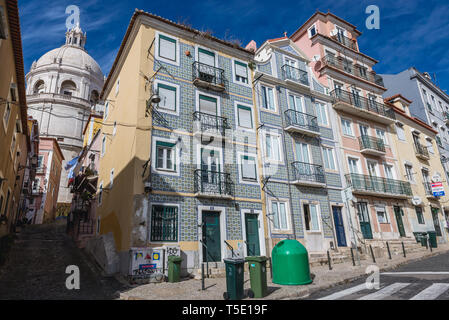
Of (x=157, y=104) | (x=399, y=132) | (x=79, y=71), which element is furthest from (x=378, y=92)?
(x=79, y=71)

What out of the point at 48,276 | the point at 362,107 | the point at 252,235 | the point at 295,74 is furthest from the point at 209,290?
the point at 362,107

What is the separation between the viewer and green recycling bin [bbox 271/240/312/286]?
9.27 meters

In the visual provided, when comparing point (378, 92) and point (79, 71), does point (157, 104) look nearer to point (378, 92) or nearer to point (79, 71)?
point (378, 92)

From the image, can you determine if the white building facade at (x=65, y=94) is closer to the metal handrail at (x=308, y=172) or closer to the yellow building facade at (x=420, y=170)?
the metal handrail at (x=308, y=172)

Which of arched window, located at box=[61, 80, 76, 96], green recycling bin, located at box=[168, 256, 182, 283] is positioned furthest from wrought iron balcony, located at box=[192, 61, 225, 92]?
arched window, located at box=[61, 80, 76, 96]

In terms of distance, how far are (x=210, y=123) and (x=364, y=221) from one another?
1221cm

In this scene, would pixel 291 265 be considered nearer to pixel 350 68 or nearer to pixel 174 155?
pixel 174 155

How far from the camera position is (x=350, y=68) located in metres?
24.4

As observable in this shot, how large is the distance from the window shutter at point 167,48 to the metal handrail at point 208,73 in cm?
128

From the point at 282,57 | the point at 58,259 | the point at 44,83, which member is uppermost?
the point at 44,83

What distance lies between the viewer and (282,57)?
20.1 m

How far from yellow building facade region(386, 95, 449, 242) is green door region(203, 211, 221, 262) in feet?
51.7

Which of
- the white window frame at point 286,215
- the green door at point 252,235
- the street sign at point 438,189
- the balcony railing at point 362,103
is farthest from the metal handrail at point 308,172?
the street sign at point 438,189
